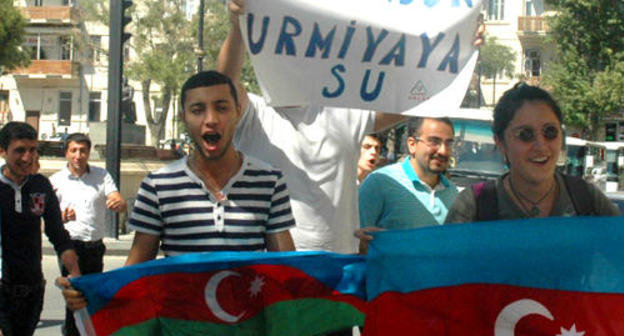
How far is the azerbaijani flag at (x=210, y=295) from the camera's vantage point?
3.32m

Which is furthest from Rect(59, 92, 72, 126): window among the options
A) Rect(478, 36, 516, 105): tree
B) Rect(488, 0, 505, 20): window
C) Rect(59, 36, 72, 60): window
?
Rect(488, 0, 505, 20): window

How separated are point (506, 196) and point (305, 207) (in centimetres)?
115

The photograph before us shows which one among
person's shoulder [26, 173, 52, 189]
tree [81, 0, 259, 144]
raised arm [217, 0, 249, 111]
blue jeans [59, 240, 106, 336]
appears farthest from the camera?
tree [81, 0, 259, 144]

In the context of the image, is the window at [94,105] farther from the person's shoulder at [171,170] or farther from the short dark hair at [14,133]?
the person's shoulder at [171,170]

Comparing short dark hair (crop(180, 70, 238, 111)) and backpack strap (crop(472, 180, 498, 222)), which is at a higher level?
short dark hair (crop(180, 70, 238, 111))

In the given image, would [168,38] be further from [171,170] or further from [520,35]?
[171,170]

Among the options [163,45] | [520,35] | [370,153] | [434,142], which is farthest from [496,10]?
[434,142]

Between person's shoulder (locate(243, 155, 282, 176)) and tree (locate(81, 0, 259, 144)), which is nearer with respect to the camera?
person's shoulder (locate(243, 155, 282, 176))

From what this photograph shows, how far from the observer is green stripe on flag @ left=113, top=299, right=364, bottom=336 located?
3322mm

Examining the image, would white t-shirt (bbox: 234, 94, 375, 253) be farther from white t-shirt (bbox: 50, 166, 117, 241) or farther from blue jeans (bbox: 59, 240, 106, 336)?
white t-shirt (bbox: 50, 166, 117, 241)

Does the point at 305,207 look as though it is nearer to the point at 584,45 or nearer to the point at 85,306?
the point at 85,306

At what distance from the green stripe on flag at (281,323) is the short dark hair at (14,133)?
90.7 inches

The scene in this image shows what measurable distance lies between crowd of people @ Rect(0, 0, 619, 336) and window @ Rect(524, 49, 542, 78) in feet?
173

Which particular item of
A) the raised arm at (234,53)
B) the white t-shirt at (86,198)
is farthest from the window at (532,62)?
the raised arm at (234,53)
